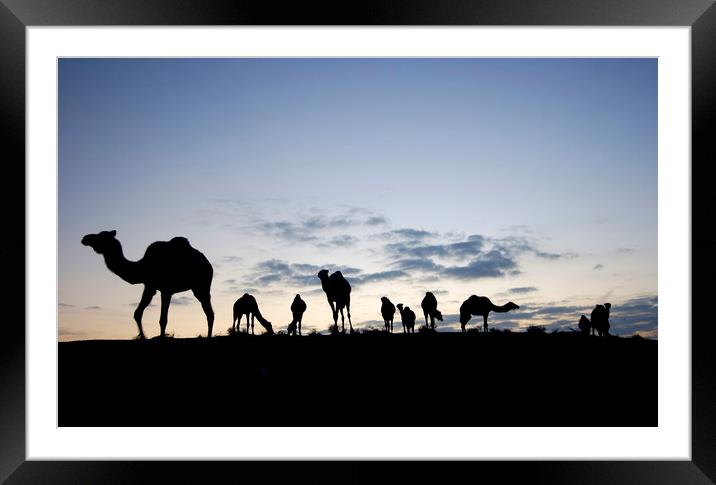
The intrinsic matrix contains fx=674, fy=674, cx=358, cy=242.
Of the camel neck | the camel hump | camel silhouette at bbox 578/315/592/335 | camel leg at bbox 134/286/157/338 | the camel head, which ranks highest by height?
the camel head

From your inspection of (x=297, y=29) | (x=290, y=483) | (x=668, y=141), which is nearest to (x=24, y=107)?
(x=297, y=29)

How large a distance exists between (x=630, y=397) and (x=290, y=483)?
293cm

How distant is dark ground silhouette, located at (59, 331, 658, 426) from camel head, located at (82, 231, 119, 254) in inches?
55.1

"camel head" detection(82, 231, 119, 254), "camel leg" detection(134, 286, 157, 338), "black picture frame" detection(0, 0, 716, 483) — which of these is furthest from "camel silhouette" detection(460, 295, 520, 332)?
Result: "black picture frame" detection(0, 0, 716, 483)

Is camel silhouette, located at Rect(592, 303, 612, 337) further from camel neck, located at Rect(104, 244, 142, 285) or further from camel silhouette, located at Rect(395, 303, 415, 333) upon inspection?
camel neck, located at Rect(104, 244, 142, 285)

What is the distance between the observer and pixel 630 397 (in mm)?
5484

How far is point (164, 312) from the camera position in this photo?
A: 26.4 feet

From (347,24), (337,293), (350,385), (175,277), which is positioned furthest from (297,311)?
(347,24)

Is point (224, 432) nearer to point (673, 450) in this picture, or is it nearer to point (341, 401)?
point (341, 401)

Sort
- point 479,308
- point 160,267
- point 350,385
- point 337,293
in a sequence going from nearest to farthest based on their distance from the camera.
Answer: point 350,385 < point 160,267 < point 337,293 < point 479,308

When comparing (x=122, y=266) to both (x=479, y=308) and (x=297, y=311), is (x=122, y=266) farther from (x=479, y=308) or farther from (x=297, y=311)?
(x=479, y=308)

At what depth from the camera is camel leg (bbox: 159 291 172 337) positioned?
7930mm

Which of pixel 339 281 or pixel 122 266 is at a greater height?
pixel 122 266

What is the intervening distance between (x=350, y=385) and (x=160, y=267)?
379 centimetres
